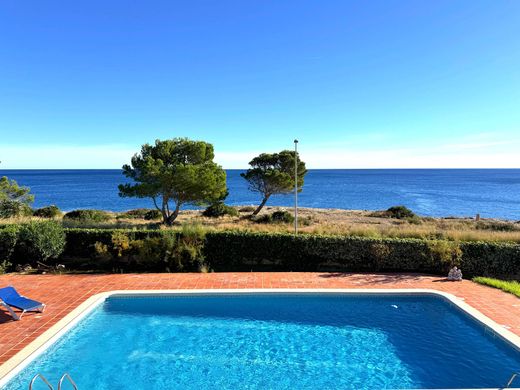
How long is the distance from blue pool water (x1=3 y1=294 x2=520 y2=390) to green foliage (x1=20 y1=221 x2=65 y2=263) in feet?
14.8

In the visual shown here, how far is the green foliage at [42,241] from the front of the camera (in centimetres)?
1245

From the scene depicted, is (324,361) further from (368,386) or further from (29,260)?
(29,260)

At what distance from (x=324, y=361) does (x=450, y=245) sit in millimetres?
8060

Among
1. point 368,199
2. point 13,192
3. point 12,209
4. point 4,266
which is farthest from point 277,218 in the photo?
point 368,199

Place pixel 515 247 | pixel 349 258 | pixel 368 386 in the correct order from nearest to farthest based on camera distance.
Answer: pixel 368 386, pixel 515 247, pixel 349 258

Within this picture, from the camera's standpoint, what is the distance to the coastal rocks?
11758 mm

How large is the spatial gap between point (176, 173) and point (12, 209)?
49.6ft

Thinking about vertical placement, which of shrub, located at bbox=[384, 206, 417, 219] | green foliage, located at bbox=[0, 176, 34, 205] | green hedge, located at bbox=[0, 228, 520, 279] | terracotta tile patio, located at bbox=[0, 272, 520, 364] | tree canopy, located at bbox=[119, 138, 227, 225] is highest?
tree canopy, located at bbox=[119, 138, 227, 225]

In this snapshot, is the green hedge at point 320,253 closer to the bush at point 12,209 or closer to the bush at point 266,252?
the bush at point 266,252

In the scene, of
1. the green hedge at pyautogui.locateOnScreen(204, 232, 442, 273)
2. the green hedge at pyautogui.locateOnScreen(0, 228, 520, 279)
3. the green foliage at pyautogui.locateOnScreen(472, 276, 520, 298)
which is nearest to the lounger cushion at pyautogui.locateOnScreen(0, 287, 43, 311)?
the green hedge at pyautogui.locateOnScreen(0, 228, 520, 279)

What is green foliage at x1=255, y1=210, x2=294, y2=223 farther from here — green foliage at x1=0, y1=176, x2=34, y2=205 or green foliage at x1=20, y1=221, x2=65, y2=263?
green foliage at x1=0, y1=176, x2=34, y2=205

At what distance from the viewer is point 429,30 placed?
51.2 feet

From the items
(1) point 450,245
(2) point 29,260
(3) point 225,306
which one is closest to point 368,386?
(3) point 225,306

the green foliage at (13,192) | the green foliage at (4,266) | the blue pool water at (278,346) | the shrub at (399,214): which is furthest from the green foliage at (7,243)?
the shrub at (399,214)
